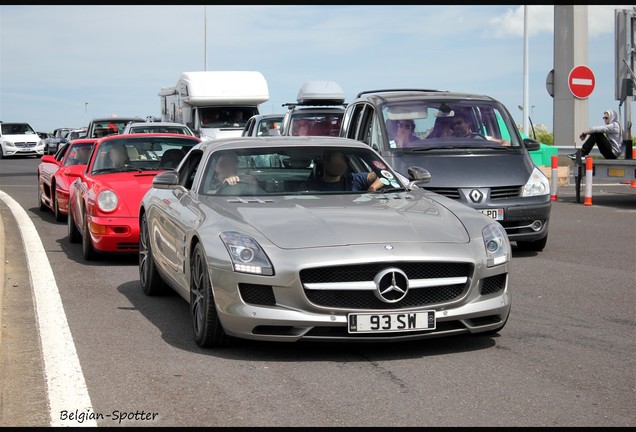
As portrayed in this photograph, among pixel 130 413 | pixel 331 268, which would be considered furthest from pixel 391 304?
pixel 130 413

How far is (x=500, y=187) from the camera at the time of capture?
40.4ft

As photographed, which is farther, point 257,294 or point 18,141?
point 18,141

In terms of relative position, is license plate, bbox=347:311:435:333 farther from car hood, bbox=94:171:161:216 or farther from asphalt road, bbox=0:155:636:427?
car hood, bbox=94:171:161:216

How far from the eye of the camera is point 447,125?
44.1 feet

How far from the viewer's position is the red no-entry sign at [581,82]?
22.7m

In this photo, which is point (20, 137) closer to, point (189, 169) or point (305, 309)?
point (189, 169)

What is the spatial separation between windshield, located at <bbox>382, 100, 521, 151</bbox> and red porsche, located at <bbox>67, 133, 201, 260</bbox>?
2.61 metres

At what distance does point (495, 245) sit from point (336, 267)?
1.17 m

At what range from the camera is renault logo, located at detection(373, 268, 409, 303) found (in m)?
6.50

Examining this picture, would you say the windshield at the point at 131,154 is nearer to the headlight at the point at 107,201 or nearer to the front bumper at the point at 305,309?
the headlight at the point at 107,201

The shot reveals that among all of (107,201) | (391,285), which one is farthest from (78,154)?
(391,285)

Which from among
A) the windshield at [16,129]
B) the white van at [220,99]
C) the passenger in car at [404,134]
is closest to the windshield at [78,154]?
the passenger in car at [404,134]

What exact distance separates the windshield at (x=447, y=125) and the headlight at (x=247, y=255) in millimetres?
6558

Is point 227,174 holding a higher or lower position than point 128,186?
higher
